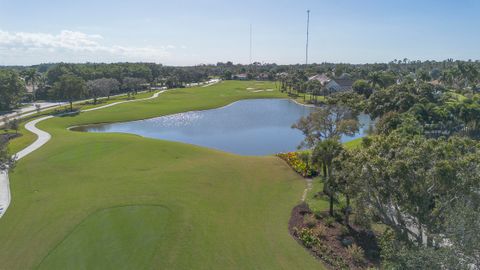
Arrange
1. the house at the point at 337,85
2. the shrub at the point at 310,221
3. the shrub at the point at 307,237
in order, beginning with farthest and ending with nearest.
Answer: the house at the point at 337,85 → the shrub at the point at 310,221 → the shrub at the point at 307,237

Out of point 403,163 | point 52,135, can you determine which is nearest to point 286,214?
point 403,163

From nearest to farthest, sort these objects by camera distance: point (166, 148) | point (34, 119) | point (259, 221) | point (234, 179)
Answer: point (259, 221)
point (234, 179)
point (166, 148)
point (34, 119)

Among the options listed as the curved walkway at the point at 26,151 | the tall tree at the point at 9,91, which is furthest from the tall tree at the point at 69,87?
the tall tree at the point at 9,91

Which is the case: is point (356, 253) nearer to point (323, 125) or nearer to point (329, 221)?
point (329, 221)

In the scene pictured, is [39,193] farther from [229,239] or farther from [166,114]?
[166,114]

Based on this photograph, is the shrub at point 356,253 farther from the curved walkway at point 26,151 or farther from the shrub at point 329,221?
the curved walkway at point 26,151

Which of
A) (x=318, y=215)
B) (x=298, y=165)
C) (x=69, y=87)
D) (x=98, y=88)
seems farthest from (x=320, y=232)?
(x=98, y=88)

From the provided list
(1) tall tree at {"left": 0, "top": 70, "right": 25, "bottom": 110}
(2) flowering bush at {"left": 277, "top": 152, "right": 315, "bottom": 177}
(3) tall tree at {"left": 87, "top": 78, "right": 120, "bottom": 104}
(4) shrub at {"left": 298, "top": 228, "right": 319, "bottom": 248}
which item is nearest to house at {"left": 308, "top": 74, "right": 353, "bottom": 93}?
(3) tall tree at {"left": 87, "top": 78, "right": 120, "bottom": 104}
